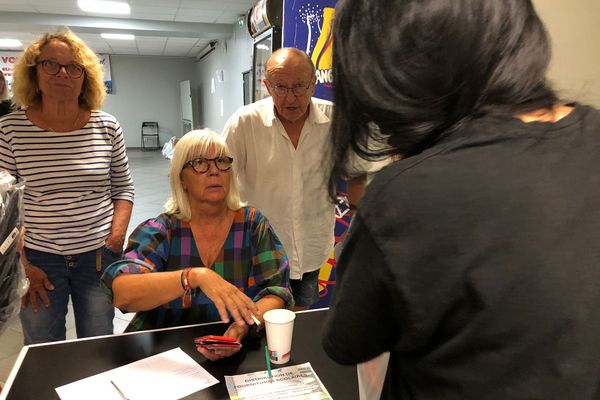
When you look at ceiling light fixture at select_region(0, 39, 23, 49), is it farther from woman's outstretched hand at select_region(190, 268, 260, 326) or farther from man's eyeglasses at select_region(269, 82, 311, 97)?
woman's outstretched hand at select_region(190, 268, 260, 326)

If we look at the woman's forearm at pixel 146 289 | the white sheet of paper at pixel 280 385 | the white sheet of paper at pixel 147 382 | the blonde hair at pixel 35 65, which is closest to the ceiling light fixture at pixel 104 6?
the blonde hair at pixel 35 65

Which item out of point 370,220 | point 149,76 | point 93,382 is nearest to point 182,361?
point 93,382

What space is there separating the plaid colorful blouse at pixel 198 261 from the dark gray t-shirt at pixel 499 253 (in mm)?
988

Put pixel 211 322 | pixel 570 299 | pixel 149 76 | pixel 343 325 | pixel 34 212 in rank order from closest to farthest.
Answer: pixel 570 299
pixel 343 325
pixel 211 322
pixel 34 212
pixel 149 76

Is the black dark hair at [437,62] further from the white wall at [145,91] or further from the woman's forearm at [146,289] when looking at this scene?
the white wall at [145,91]

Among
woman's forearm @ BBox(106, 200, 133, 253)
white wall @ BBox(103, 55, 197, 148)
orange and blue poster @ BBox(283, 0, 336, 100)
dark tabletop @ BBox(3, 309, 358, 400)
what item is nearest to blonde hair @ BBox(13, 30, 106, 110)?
woman's forearm @ BBox(106, 200, 133, 253)

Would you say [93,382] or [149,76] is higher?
[149,76]

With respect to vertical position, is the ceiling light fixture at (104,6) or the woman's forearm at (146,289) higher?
the ceiling light fixture at (104,6)

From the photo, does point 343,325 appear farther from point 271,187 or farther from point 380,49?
point 271,187

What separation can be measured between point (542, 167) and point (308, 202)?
170 centimetres

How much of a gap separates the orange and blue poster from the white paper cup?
1.85 meters

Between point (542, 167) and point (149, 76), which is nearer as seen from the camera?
point (542, 167)

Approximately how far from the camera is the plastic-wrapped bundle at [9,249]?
1.18 m

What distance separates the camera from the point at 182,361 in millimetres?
1195
